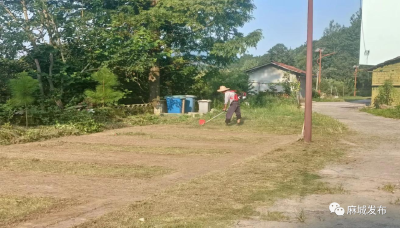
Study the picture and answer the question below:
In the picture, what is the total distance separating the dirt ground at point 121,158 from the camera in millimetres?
5922

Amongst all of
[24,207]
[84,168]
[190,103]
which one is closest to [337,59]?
[190,103]

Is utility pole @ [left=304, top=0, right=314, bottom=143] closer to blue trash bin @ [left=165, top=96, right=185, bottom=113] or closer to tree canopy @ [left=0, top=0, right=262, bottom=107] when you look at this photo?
tree canopy @ [left=0, top=0, right=262, bottom=107]

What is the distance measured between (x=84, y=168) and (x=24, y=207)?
2622mm

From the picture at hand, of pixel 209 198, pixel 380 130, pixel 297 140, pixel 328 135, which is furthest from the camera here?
pixel 380 130

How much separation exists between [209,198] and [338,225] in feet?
5.73

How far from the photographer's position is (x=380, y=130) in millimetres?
15391

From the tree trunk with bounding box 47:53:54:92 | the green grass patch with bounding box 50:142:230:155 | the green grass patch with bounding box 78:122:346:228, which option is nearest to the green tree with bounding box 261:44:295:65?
the tree trunk with bounding box 47:53:54:92

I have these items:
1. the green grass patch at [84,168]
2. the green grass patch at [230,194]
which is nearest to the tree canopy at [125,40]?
the green grass patch at [84,168]

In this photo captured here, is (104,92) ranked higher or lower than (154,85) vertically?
lower

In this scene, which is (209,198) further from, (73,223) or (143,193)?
(73,223)

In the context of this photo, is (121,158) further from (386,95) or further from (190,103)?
(386,95)

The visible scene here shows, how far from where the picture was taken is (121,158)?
9.30m

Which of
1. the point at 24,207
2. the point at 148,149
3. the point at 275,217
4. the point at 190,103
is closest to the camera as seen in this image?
the point at 275,217

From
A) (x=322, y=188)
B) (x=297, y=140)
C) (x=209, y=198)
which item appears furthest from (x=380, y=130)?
(x=209, y=198)
